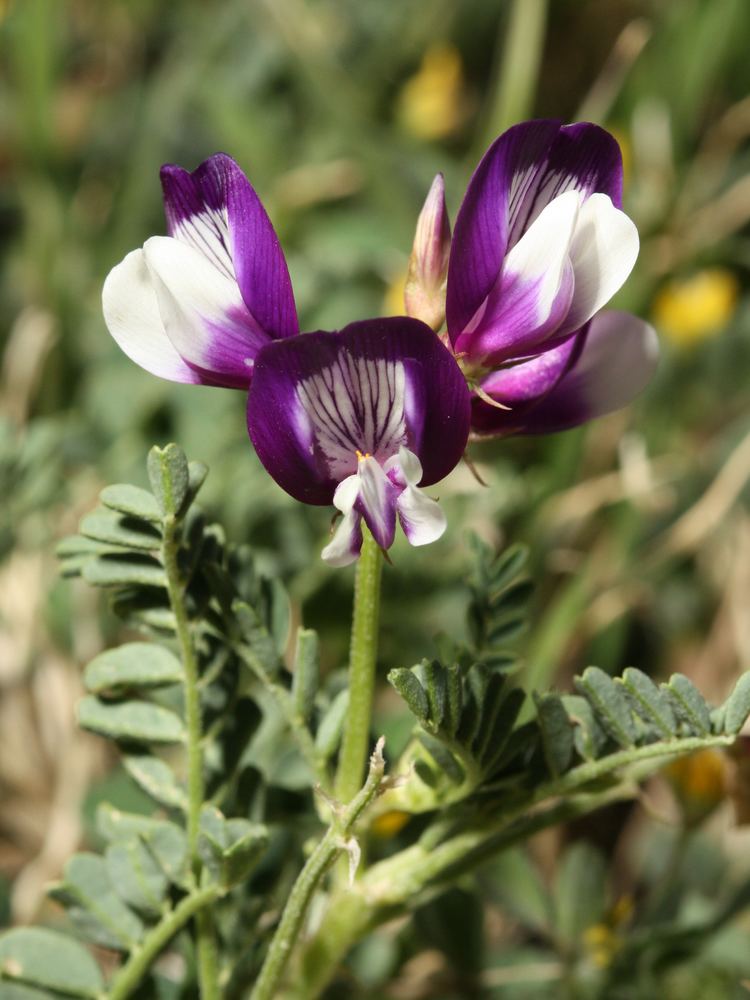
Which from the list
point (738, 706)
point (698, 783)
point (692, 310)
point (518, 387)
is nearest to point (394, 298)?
point (692, 310)

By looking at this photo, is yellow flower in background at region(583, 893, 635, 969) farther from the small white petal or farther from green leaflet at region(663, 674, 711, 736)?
the small white petal

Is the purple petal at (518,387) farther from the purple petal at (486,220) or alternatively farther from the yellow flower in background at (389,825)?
the yellow flower in background at (389,825)

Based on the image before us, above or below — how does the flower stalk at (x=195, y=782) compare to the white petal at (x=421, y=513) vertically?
below

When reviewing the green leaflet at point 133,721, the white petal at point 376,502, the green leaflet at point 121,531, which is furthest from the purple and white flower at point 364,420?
the green leaflet at point 133,721

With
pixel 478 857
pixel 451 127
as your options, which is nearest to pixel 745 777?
pixel 478 857

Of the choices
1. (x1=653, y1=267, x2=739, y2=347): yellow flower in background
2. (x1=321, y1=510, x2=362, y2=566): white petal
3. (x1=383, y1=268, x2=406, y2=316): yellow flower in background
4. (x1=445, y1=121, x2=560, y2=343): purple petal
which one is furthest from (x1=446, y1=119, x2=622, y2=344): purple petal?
(x1=653, y1=267, x2=739, y2=347): yellow flower in background

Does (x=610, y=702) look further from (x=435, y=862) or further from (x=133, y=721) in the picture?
(x=133, y=721)
